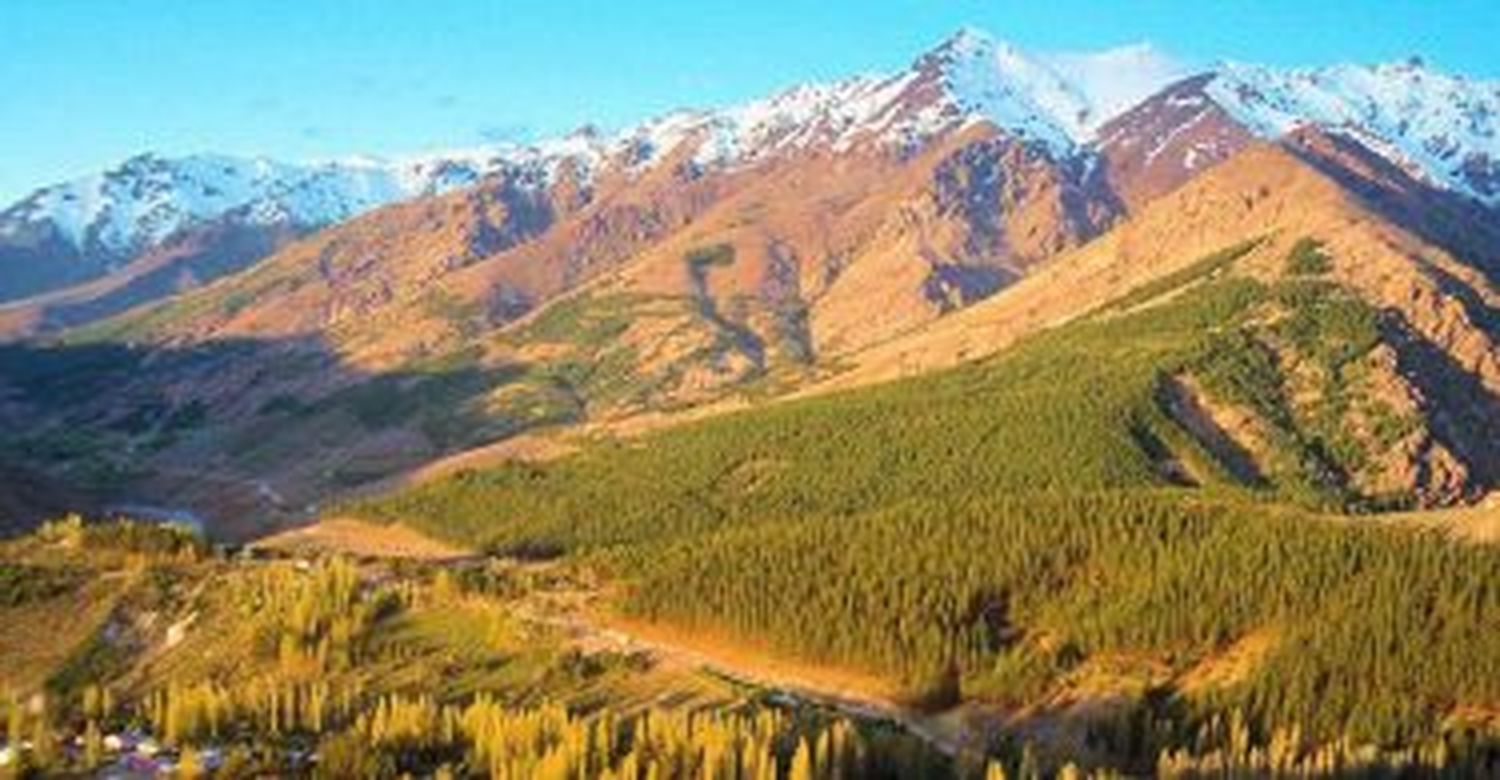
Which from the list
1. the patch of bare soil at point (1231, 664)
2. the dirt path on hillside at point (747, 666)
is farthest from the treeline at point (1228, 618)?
the dirt path on hillside at point (747, 666)

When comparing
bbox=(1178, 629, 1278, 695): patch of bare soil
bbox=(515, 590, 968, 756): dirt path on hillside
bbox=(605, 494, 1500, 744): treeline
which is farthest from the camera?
bbox=(1178, 629, 1278, 695): patch of bare soil

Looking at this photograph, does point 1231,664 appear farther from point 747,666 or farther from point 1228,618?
point 747,666

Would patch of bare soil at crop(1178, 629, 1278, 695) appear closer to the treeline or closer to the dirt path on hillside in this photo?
the treeline

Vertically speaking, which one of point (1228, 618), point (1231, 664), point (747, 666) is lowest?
point (747, 666)

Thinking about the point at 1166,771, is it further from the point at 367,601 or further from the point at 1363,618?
the point at 367,601

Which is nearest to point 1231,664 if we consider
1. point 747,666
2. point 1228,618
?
point 1228,618

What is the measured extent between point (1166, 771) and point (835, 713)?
27926 mm

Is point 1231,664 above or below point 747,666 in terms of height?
above

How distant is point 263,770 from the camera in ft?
371

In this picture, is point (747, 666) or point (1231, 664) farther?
point (747, 666)

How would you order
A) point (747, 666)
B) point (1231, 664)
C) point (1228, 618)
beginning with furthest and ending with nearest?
1. point (747, 666)
2. point (1228, 618)
3. point (1231, 664)

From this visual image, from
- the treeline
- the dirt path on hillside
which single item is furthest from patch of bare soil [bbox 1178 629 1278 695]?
the dirt path on hillside

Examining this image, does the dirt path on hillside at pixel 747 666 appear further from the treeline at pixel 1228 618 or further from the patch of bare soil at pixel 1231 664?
the patch of bare soil at pixel 1231 664

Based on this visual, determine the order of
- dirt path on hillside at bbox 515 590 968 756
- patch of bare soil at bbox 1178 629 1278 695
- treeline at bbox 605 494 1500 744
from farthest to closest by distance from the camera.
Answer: patch of bare soil at bbox 1178 629 1278 695 → dirt path on hillside at bbox 515 590 968 756 → treeline at bbox 605 494 1500 744
